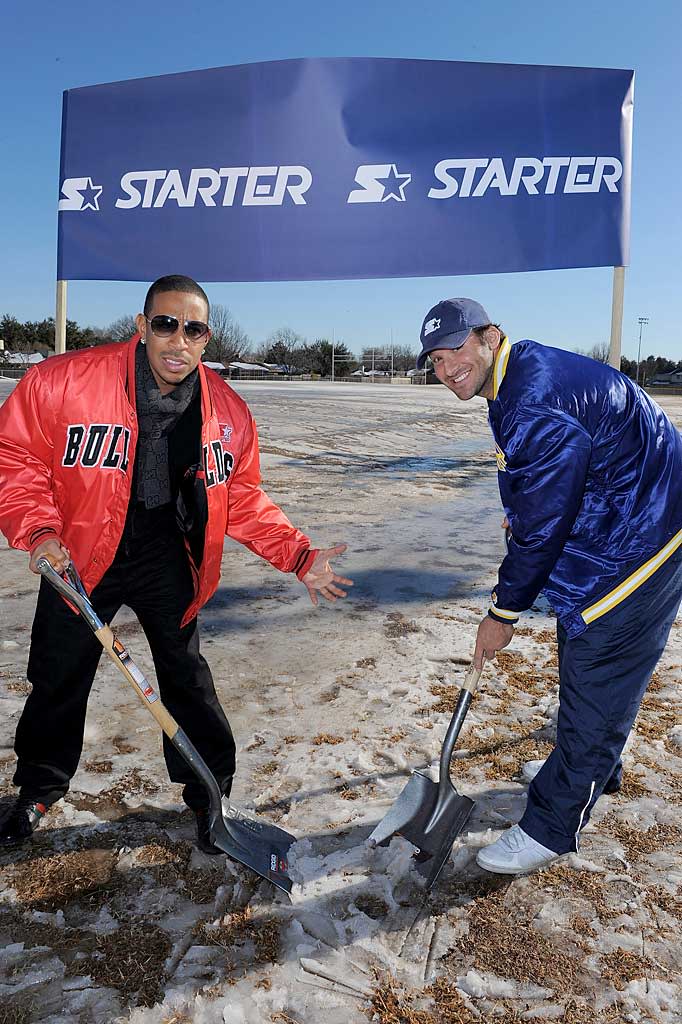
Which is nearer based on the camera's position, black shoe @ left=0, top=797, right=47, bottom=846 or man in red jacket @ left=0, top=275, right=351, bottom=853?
man in red jacket @ left=0, top=275, right=351, bottom=853

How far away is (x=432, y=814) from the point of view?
8.85ft

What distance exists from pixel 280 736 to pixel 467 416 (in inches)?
759

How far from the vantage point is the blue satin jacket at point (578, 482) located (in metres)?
2.21

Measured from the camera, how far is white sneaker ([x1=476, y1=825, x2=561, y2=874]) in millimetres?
2564

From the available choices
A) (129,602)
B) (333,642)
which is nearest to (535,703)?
(333,642)

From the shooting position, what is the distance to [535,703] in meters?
3.87

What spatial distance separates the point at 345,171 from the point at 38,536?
12.1ft

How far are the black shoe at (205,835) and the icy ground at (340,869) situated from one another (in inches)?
1.8

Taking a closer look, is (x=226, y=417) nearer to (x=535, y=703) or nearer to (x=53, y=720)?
(x=53, y=720)

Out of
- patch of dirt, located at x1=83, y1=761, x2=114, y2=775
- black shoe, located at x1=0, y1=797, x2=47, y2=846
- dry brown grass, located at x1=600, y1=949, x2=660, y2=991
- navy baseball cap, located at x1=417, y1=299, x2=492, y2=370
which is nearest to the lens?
dry brown grass, located at x1=600, y1=949, x2=660, y2=991

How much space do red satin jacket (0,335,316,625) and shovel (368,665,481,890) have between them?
3.43 feet

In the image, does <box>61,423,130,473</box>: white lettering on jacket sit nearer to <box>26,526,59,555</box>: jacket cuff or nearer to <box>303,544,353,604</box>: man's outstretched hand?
<box>26,526,59,555</box>: jacket cuff

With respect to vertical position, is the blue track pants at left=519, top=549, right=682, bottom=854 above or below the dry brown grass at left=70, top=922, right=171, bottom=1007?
above

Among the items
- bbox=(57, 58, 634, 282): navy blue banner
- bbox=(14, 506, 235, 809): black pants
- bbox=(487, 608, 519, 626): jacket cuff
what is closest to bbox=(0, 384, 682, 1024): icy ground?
bbox=(14, 506, 235, 809): black pants
